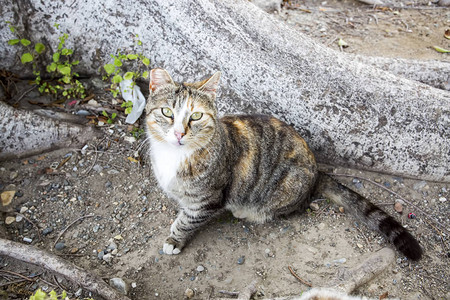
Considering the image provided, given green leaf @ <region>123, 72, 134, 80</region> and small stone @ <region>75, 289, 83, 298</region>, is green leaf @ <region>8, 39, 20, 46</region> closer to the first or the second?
green leaf @ <region>123, 72, 134, 80</region>

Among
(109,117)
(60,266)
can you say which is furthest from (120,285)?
(109,117)

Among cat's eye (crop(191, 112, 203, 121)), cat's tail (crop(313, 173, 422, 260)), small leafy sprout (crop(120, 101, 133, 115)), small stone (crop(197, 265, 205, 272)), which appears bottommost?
small stone (crop(197, 265, 205, 272))

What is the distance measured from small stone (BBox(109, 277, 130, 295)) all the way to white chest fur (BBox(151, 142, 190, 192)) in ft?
2.81

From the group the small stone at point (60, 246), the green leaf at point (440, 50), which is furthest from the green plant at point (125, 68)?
the green leaf at point (440, 50)

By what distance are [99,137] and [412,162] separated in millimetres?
3460

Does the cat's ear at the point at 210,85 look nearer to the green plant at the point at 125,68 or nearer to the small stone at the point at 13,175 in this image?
the green plant at the point at 125,68

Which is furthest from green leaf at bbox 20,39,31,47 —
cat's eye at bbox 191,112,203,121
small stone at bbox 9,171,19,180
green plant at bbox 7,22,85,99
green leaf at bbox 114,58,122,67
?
cat's eye at bbox 191,112,203,121

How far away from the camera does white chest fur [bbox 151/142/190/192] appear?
319 centimetres

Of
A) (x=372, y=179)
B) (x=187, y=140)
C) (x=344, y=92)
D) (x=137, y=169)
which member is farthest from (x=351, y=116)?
(x=137, y=169)

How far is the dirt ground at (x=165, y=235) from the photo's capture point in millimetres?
3281

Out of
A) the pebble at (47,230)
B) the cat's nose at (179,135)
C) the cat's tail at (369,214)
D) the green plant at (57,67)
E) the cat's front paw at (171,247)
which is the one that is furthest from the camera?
the green plant at (57,67)

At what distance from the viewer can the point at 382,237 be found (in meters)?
3.64

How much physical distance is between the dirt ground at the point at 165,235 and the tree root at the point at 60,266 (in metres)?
0.09

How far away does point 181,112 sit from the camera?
9.87 ft
